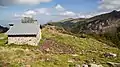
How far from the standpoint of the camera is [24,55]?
42.1m

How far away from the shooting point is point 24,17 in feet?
336

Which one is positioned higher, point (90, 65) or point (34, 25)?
point (34, 25)

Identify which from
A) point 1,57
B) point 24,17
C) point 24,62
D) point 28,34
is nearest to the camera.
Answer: point 24,62

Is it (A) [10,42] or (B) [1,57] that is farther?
(A) [10,42]

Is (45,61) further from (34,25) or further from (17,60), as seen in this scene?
(34,25)

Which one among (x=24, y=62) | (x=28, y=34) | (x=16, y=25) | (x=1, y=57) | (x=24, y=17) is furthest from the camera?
(x=24, y=17)

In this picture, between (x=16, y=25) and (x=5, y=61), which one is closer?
(x=5, y=61)

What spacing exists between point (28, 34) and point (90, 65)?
81.8ft

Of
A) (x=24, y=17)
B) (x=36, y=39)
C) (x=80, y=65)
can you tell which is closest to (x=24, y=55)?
(x=80, y=65)

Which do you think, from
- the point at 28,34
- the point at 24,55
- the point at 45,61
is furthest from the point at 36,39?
the point at 45,61

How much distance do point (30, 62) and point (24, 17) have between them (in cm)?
6765

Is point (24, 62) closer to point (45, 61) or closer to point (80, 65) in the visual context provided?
point (45, 61)

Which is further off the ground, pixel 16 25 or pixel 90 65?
pixel 16 25

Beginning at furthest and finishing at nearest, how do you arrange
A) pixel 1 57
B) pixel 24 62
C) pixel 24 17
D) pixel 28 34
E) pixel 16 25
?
pixel 24 17 → pixel 16 25 → pixel 28 34 → pixel 1 57 → pixel 24 62
